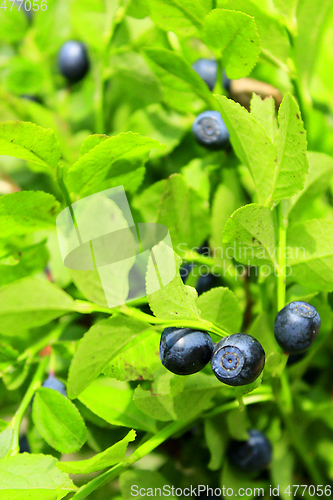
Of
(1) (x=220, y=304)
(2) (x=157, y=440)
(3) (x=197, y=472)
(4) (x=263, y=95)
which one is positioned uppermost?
(4) (x=263, y=95)

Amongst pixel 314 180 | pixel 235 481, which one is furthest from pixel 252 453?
pixel 314 180

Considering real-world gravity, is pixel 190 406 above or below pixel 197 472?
above

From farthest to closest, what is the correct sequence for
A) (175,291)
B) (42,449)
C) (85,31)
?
(85,31) < (42,449) < (175,291)

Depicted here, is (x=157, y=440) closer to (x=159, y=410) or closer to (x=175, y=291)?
(x=159, y=410)

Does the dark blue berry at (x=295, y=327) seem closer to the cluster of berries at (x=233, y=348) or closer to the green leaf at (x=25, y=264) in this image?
the cluster of berries at (x=233, y=348)

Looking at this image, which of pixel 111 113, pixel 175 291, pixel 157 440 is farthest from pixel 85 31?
pixel 157 440

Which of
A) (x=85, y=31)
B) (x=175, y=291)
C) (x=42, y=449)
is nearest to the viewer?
(x=175, y=291)

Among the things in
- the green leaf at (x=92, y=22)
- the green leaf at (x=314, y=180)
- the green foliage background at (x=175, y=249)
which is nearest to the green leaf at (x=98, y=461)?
the green foliage background at (x=175, y=249)

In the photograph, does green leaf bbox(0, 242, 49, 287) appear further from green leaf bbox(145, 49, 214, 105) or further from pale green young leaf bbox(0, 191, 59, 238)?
green leaf bbox(145, 49, 214, 105)
